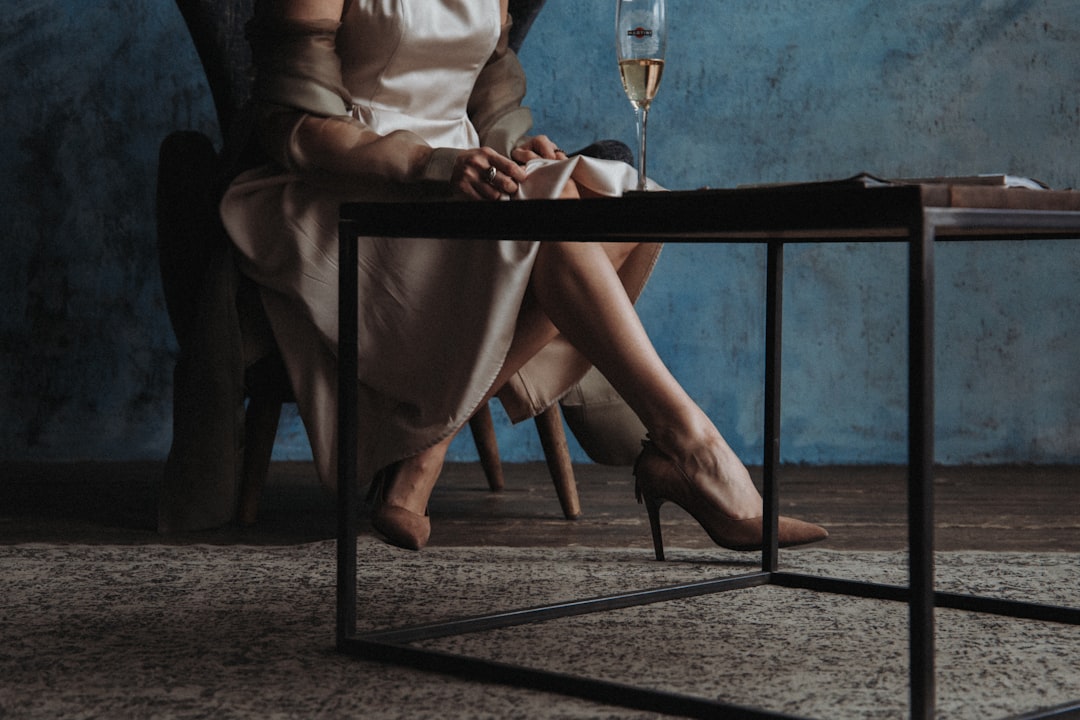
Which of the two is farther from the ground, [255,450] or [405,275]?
[405,275]

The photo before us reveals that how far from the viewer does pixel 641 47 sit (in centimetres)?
129

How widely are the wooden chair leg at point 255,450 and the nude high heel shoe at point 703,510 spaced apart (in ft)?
2.06

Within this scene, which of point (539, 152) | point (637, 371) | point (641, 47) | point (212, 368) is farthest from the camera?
point (212, 368)

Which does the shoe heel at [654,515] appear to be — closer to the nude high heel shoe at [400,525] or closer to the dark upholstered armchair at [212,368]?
the nude high heel shoe at [400,525]

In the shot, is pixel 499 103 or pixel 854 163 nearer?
pixel 499 103

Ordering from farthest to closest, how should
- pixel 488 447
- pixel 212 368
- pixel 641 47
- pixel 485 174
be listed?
1. pixel 488 447
2. pixel 212 368
3. pixel 485 174
4. pixel 641 47

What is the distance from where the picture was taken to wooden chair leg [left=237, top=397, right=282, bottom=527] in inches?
80.7

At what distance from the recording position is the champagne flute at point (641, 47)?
1.29 meters

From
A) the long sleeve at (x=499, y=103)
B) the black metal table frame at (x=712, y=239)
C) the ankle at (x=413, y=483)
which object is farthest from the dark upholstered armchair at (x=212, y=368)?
the black metal table frame at (x=712, y=239)

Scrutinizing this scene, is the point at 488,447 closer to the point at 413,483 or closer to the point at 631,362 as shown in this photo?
the point at 413,483

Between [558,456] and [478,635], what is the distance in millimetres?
847

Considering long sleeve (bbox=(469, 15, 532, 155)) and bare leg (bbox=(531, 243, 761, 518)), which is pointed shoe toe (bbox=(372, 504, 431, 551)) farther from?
long sleeve (bbox=(469, 15, 532, 155))

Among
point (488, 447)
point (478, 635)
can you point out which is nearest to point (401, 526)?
point (478, 635)

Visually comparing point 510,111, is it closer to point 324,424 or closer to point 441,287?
point 441,287
